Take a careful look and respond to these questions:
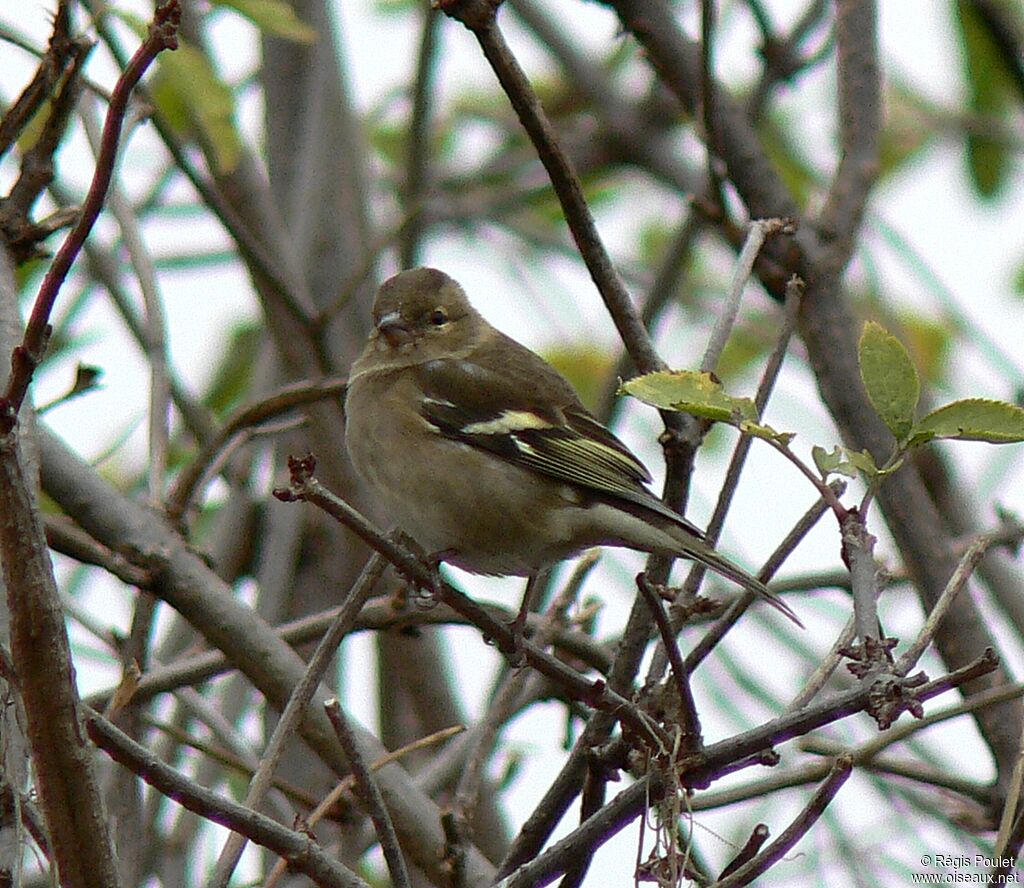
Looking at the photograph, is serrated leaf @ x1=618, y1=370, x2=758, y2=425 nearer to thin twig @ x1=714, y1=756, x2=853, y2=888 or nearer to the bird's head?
thin twig @ x1=714, y1=756, x2=853, y2=888

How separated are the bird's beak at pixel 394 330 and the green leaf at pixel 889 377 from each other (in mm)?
2781

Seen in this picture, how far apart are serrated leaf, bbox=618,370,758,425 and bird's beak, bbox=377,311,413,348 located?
2.65m

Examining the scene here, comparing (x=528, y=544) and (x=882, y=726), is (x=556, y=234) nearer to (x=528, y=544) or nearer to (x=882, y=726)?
(x=528, y=544)

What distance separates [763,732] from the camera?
219cm

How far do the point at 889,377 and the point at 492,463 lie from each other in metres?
2.15

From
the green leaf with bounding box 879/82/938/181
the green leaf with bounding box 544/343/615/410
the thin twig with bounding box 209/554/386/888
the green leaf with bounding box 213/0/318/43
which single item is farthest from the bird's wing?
the green leaf with bounding box 879/82/938/181

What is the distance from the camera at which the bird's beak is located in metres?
4.96

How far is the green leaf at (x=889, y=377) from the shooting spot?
7.64ft

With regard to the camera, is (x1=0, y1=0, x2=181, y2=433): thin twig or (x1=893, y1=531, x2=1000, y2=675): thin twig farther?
(x1=893, y1=531, x2=1000, y2=675): thin twig

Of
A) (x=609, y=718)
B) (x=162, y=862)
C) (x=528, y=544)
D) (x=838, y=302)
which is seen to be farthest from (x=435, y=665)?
(x=609, y=718)

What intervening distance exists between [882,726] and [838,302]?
2302mm

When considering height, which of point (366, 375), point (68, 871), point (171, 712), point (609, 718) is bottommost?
point (68, 871)

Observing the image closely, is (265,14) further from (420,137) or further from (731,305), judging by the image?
(420,137)

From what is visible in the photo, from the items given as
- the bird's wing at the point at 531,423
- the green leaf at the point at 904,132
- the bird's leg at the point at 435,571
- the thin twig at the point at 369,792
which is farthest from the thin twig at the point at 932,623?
the green leaf at the point at 904,132
